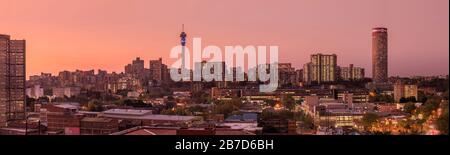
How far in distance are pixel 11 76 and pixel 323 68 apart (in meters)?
8.74

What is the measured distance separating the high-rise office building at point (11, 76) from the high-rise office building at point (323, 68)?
7659mm

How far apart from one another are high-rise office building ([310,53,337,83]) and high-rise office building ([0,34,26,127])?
766 centimetres

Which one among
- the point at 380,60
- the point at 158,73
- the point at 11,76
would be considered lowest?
the point at 11,76

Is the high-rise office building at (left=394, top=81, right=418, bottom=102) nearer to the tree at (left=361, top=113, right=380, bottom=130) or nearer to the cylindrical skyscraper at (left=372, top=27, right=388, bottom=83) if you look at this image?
the cylindrical skyscraper at (left=372, top=27, right=388, bottom=83)

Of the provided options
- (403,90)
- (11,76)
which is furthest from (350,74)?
(11,76)

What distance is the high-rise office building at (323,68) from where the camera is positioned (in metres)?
13.1

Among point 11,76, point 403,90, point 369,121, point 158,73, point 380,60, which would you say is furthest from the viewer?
point 158,73

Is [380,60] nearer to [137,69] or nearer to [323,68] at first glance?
[323,68]

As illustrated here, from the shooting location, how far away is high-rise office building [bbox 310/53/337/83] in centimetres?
1310

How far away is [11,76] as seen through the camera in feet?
24.0

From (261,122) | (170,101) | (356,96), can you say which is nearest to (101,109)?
(170,101)
